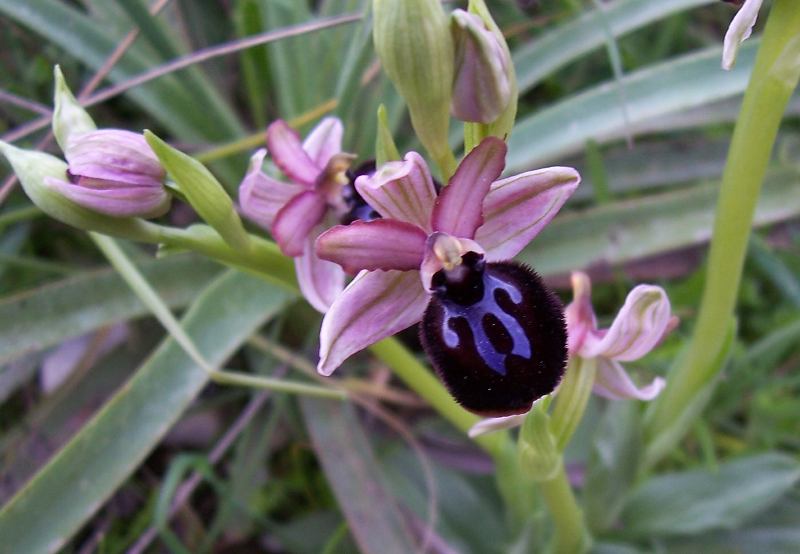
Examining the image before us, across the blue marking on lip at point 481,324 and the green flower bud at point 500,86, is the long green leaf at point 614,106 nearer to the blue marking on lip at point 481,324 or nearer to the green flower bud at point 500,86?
the green flower bud at point 500,86

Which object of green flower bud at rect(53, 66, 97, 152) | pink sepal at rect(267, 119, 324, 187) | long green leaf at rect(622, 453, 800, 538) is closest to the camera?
green flower bud at rect(53, 66, 97, 152)

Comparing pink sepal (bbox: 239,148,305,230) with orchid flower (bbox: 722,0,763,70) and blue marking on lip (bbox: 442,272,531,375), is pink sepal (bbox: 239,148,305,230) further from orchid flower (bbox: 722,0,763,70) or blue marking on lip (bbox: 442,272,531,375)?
orchid flower (bbox: 722,0,763,70)

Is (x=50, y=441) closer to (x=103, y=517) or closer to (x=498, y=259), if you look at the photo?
(x=103, y=517)

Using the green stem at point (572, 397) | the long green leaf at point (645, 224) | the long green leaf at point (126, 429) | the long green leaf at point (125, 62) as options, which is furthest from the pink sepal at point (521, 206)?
the long green leaf at point (125, 62)

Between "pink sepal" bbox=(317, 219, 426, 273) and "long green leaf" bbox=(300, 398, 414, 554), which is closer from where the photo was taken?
"pink sepal" bbox=(317, 219, 426, 273)

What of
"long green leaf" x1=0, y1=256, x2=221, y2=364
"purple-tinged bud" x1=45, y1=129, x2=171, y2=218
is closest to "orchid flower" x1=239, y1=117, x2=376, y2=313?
"purple-tinged bud" x1=45, y1=129, x2=171, y2=218

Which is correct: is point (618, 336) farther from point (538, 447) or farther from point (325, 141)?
point (325, 141)

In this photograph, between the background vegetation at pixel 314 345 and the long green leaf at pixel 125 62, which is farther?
the long green leaf at pixel 125 62

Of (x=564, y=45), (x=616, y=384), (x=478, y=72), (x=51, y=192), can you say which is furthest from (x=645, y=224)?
(x=51, y=192)
